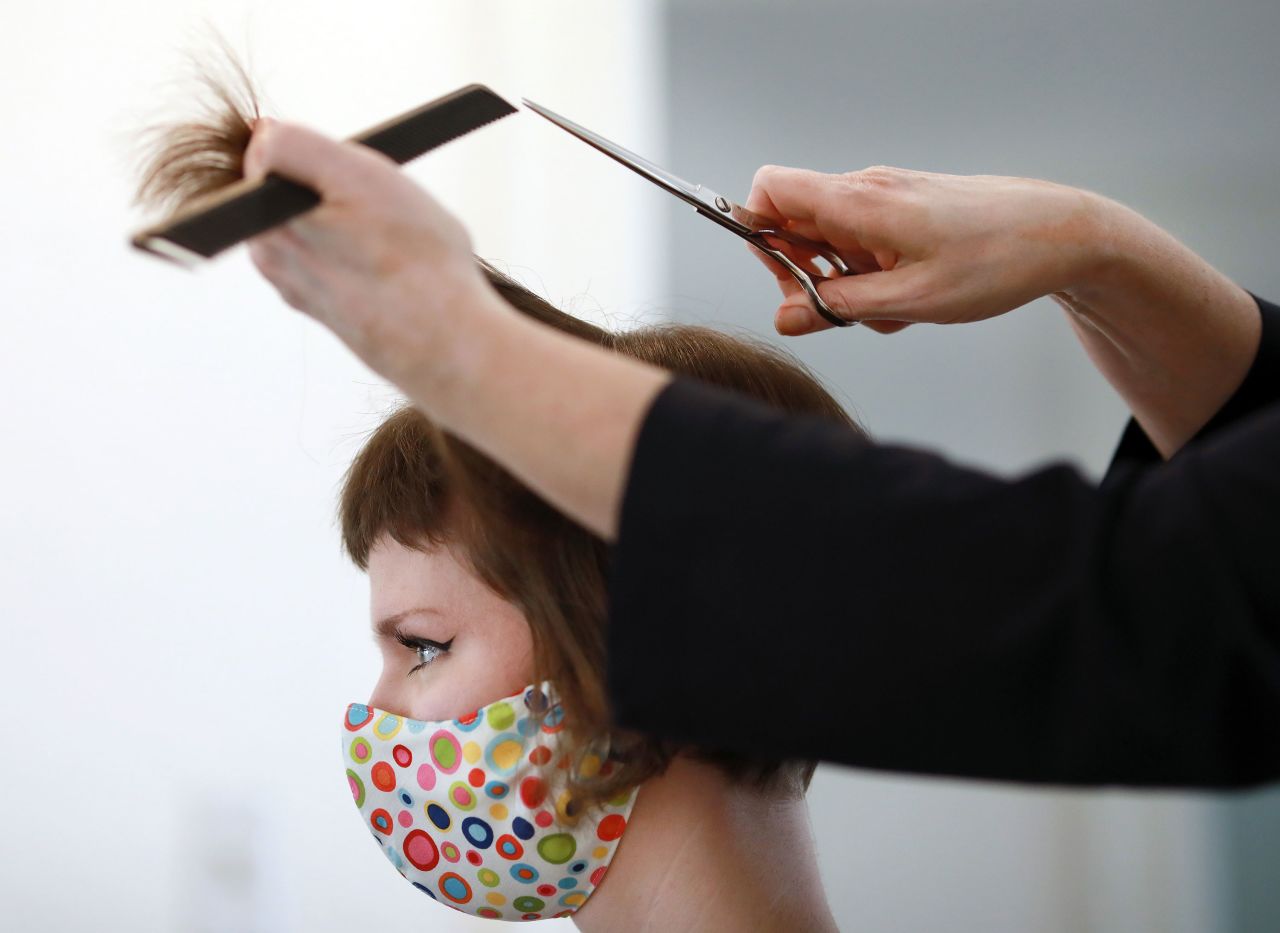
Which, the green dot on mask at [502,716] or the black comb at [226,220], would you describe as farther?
the green dot on mask at [502,716]

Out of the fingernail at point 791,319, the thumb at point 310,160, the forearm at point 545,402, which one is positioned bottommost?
the fingernail at point 791,319

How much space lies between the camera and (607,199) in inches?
71.4

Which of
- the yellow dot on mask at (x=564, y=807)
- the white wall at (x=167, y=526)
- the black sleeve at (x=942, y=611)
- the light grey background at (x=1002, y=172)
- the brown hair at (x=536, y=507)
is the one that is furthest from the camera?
the light grey background at (x=1002, y=172)

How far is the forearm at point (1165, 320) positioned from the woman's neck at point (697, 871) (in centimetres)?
44

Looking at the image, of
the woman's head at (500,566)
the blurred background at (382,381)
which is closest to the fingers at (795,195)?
the woman's head at (500,566)

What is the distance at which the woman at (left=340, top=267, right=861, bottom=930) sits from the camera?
804 millimetres

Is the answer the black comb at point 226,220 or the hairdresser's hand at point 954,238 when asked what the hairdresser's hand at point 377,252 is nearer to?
the black comb at point 226,220

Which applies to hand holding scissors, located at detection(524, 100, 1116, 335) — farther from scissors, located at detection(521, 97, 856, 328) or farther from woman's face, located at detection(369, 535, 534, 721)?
woman's face, located at detection(369, 535, 534, 721)

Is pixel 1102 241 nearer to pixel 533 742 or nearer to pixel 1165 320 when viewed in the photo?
pixel 1165 320

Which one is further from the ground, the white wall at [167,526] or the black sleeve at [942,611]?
the black sleeve at [942,611]

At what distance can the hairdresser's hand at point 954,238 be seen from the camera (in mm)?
806

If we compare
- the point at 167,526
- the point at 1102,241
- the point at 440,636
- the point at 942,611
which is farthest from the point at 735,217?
the point at 167,526

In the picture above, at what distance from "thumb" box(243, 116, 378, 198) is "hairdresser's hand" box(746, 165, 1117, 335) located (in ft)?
1.47

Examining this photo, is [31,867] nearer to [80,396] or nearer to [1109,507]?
[80,396]
